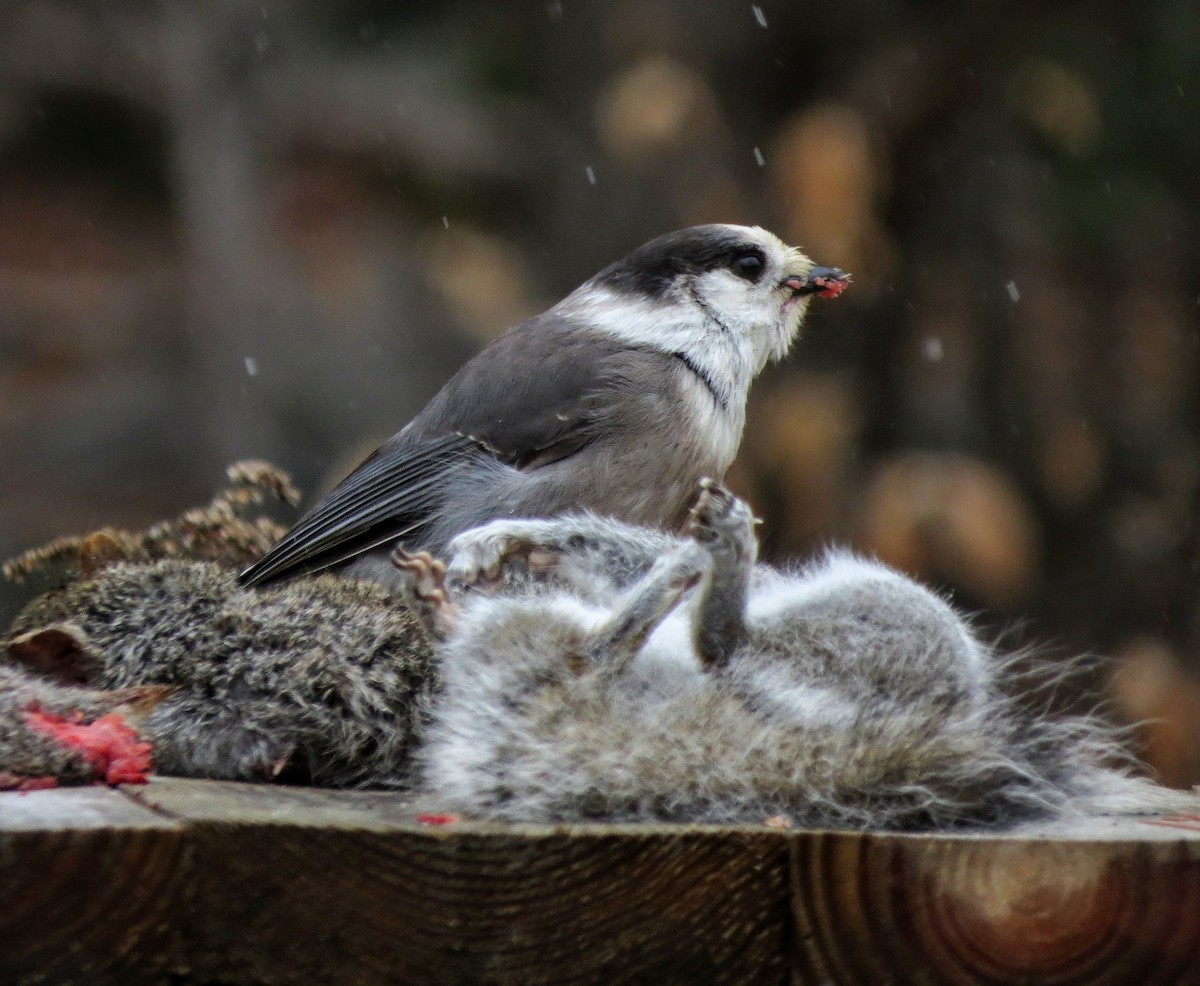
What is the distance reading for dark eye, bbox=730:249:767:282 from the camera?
299 centimetres

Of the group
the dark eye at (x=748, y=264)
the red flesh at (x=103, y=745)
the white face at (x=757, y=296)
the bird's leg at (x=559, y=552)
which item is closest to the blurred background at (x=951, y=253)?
the white face at (x=757, y=296)

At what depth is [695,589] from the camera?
5.52 feet

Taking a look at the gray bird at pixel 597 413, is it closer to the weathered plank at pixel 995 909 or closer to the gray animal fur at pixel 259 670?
the gray animal fur at pixel 259 670

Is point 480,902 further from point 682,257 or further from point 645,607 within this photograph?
point 682,257

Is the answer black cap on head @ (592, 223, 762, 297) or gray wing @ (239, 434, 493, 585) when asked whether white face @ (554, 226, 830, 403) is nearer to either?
black cap on head @ (592, 223, 762, 297)

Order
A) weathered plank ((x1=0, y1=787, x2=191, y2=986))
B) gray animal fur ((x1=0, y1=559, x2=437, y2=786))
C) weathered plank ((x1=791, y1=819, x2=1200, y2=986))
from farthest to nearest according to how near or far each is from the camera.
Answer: gray animal fur ((x1=0, y1=559, x2=437, y2=786))
weathered plank ((x1=791, y1=819, x2=1200, y2=986))
weathered plank ((x1=0, y1=787, x2=191, y2=986))

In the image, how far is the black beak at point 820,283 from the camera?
2988mm

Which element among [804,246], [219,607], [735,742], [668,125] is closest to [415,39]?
[668,125]

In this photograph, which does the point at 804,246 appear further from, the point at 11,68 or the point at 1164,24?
the point at 11,68

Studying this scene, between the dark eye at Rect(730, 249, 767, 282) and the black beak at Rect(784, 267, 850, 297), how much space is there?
6cm

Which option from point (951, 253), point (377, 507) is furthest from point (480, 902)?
point (951, 253)

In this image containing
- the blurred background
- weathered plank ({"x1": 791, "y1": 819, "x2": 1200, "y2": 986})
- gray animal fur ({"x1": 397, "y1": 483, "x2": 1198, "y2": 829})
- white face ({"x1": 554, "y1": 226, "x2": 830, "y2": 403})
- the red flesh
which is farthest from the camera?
the blurred background

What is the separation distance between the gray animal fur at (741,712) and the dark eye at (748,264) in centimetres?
126

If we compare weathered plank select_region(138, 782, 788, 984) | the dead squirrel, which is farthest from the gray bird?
weathered plank select_region(138, 782, 788, 984)
